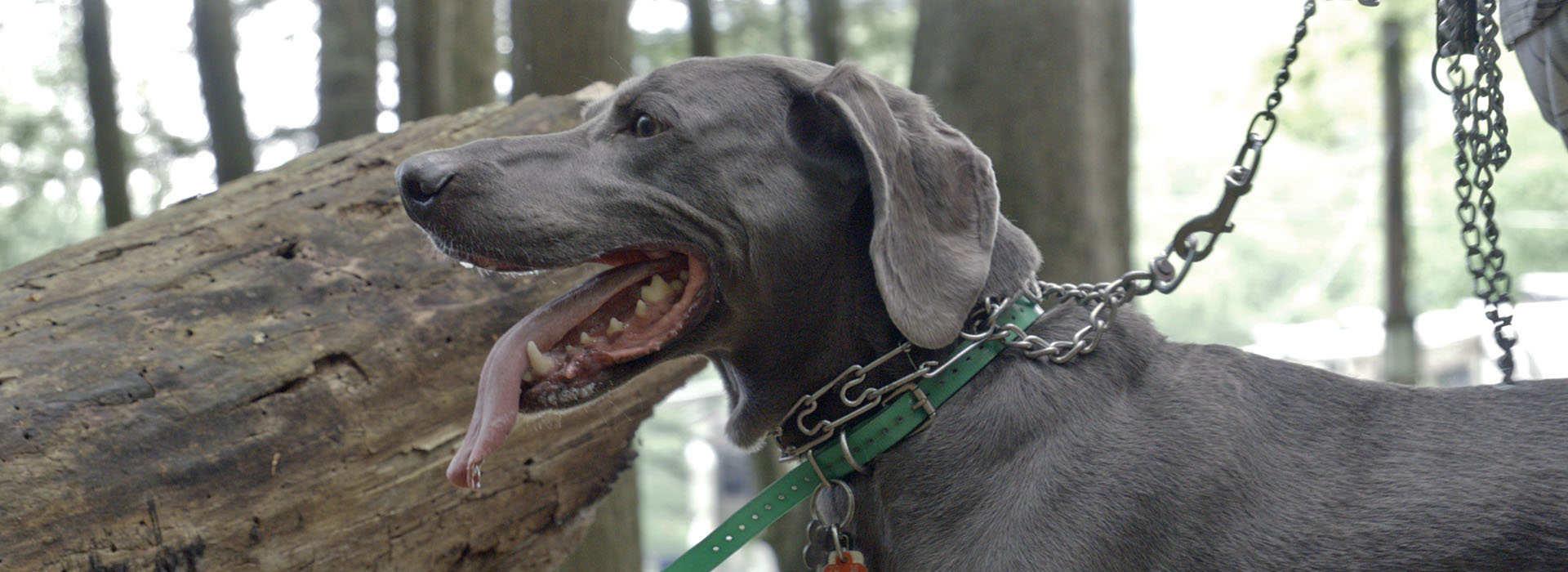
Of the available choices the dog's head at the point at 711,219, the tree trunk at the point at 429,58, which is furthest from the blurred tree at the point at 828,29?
the dog's head at the point at 711,219

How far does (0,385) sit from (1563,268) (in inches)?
1076

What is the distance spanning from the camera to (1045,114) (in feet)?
19.9

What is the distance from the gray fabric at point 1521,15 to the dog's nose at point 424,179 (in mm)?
2849

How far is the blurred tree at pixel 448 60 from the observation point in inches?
298

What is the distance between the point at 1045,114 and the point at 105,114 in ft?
24.9

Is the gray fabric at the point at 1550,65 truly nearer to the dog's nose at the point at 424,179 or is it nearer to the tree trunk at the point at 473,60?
the dog's nose at the point at 424,179

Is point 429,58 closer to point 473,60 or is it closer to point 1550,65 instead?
point 473,60

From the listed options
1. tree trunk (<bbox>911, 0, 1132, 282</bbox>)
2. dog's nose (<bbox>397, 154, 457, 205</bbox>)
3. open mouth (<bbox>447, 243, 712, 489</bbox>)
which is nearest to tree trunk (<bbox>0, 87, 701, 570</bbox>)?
open mouth (<bbox>447, 243, 712, 489</bbox>)

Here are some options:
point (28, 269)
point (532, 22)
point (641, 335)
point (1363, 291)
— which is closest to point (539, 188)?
point (641, 335)

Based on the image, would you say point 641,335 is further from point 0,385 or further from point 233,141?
point 233,141

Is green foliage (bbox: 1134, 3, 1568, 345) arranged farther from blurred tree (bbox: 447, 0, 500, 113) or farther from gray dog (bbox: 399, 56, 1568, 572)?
gray dog (bbox: 399, 56, 1568, 572)

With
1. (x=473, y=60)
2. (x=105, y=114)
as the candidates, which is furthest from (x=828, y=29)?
(x=105, y=114)

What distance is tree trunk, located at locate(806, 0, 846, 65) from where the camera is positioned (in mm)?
10688

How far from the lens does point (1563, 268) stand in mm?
23250
